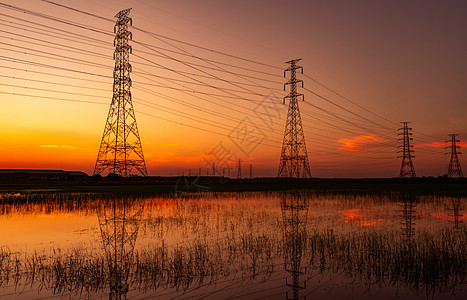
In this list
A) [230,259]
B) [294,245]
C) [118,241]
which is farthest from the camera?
[118,241]

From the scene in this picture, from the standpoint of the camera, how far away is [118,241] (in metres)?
17.8

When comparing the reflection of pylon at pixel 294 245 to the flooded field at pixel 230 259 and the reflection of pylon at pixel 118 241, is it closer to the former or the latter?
the flooded field at pixel 230 259

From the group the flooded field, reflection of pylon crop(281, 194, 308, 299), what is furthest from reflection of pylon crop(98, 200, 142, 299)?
reflection of pylon crop(281, 194, 308, 299)

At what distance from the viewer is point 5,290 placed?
10.5 metres

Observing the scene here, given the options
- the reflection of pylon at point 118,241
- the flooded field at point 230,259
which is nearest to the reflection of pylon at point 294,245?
the flooded field at point 230,259

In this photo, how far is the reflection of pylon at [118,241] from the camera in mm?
11234

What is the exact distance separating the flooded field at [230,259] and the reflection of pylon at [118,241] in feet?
0.18

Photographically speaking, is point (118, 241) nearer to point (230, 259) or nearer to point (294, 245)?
→ point (230, 259)

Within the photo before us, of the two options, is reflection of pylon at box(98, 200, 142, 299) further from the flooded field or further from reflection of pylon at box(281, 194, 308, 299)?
reflection of pylon at box(281, 194, 308, 299)

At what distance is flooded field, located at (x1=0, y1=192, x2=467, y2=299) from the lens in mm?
10586

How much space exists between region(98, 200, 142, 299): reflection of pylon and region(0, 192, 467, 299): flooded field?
0.06m

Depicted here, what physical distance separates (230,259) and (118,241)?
6.86 meters

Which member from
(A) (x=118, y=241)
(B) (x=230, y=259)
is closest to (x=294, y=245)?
(B) (x=230, y=259)

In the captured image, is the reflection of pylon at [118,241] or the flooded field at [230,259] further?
the reflection of pylon at [118,241]
